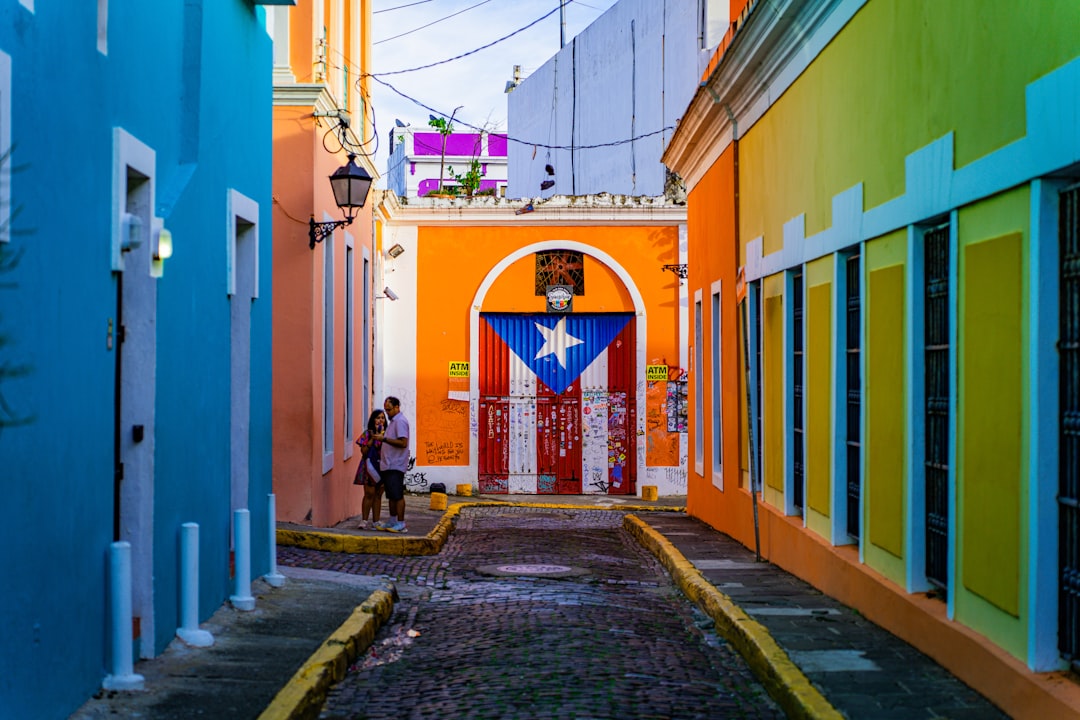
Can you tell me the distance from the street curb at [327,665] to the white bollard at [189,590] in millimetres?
722

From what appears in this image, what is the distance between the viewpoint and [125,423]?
274 inches

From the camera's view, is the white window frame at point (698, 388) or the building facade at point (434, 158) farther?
the building facade at point (434, 158)

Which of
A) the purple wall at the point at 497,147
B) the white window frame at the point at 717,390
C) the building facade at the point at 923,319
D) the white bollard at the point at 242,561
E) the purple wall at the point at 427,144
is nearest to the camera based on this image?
the building facade at the point at 923,319

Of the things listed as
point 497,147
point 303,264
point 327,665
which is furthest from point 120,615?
point 497,147

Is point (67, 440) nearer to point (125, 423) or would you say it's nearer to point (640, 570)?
point (125, 423)

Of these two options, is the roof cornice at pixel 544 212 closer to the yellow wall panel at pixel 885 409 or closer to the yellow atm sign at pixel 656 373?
the yellow atm sign at pixel 656 373

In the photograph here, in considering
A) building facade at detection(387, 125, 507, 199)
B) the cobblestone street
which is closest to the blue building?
the cobblestone street

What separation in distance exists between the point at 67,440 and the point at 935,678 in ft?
14.4

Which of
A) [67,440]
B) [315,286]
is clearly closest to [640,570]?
[315,286]

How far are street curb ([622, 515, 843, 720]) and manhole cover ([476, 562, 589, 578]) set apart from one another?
38.2 inches

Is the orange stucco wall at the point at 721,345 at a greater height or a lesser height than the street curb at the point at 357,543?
greater

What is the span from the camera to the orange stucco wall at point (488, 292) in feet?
76.6

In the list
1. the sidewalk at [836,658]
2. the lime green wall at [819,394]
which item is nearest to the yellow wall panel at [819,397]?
the lime green wall at [819,394]

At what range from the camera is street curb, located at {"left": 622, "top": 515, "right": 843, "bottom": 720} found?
6238mm
